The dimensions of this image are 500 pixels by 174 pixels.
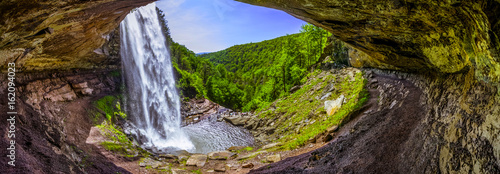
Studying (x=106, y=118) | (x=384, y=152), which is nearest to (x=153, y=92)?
(x=106, y=118)

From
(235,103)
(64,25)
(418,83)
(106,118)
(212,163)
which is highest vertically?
(64,25)

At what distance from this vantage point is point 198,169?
35.9 feet

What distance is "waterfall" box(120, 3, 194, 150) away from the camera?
54.8 feet

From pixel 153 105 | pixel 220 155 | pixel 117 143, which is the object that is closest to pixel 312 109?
pixel 220 155

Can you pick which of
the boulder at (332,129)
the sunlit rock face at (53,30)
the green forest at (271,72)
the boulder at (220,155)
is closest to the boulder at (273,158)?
the boulder at (220,155)

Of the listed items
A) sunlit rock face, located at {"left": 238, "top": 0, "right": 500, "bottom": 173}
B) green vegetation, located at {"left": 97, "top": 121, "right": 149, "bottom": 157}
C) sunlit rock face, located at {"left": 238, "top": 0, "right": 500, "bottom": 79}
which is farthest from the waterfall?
sunlit rock face, located at {"left": 238, "top": 0, "right": 500, "bottom": 173}

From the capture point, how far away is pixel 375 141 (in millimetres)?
7422

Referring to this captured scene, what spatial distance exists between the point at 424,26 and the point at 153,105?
19.0m

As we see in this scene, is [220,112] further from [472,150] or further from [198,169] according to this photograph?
[472,150]

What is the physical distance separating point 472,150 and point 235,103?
3675 cm

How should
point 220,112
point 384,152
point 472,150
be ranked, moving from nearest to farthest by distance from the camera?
1. point 472,150
2. point 384,152
3. point 220,112

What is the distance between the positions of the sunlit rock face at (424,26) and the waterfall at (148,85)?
13.5 meters

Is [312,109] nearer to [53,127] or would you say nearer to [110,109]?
[110,109]

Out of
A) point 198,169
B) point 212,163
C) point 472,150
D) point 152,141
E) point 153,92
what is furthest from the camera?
point 153,92
